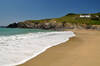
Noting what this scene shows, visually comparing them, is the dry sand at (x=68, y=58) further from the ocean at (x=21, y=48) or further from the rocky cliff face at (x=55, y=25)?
the rocky cliff face at (x=55, y=25)

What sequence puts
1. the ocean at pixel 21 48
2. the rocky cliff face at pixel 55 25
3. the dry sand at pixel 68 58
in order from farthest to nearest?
1. the rocky cliff face at pixel 55 25
2. the ocean at pixel 21 48
3. the dry sand at pixel 68 58

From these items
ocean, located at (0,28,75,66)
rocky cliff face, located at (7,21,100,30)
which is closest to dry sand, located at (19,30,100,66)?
ocean, located at (0,28,75,66)

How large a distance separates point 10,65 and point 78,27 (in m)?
50.6

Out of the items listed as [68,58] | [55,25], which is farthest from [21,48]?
Answer: [55,25]

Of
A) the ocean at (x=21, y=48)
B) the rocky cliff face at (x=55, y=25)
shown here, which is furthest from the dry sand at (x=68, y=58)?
the rocky cliff face at (x=55, y=25)

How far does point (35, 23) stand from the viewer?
237 feet

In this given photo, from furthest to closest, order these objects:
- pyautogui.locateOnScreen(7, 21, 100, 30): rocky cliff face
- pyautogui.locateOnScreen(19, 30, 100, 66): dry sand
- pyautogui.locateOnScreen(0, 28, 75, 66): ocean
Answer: pyautogui.locateOnScreen(7, 21, 100, 30): rocky cliff face
pyautogui.locateOnScreen(0, 28, 75, 66): ocean
pyautogui.locateOnScreen(19, 30, 100, 66): dry sand

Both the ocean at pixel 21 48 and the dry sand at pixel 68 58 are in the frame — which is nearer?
the dry sand at pixel 68 58

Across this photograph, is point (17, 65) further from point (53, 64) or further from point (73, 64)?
point (73, 64)

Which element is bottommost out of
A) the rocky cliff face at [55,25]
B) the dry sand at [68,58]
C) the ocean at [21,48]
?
the dry sand at [68,58]

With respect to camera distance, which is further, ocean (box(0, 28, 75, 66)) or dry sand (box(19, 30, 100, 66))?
ocean (box(0, 28, 75, 66))

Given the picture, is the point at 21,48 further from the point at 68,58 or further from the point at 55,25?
the point at 55,25

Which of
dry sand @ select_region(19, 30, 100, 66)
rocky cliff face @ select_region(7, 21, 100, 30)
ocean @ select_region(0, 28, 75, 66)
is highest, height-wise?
rocky cliff face @ select_region(7, 21, 100, 30)

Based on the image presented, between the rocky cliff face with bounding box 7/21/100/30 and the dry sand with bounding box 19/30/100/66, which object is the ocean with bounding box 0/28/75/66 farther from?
the rocky cliff face with bounding box 7/21/100/30
